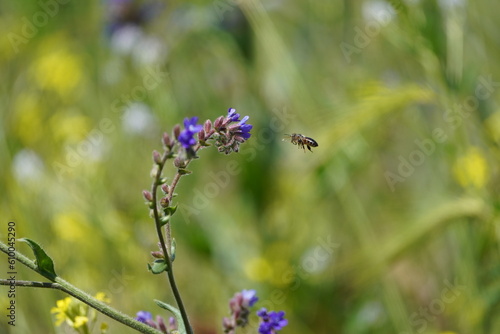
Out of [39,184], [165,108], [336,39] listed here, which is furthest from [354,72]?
[39,184]

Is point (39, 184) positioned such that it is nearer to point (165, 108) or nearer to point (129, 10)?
point (165, 108)

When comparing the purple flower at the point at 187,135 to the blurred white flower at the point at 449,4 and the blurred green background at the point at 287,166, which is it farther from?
the blurred white flower at the point at 449,4

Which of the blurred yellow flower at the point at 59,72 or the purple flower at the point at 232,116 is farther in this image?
the blurred yellow flower at the point at 59,72

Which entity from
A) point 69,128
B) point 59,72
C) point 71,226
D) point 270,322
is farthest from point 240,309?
point 59,72

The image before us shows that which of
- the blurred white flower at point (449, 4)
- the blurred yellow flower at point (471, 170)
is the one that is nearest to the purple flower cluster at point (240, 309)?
the blurred yellow flower at point (471, 170)

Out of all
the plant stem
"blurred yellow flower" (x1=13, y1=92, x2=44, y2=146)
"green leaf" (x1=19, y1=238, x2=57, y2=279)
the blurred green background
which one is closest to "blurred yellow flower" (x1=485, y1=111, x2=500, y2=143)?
the blurred green background

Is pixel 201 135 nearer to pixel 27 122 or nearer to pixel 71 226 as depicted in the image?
pixel 71 226
